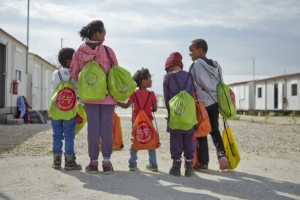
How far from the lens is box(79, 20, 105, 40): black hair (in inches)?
181

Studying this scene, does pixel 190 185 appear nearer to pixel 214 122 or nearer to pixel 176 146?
pixel 176 146

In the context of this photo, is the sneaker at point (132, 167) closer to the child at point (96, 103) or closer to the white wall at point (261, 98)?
the child at point (96, 103)

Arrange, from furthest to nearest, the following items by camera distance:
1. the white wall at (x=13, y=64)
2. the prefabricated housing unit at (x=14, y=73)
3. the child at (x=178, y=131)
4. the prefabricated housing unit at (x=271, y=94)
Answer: the prefabricated housing unit at (x=271, y=94), the white wall at (x=13, y=64), the prefabricated housing unit at (x=14, y=73), the child at (x=178, y=131)

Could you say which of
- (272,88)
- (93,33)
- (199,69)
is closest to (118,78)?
(93,33)

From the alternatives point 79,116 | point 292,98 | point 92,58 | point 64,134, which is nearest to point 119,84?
point 92,58

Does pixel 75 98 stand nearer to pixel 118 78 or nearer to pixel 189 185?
pixel 118 78

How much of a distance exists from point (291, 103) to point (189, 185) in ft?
82.6

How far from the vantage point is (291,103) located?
90.1 ft

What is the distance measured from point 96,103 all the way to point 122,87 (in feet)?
1.12

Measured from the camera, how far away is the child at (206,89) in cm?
499

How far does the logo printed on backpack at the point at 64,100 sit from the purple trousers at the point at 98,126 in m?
0.27

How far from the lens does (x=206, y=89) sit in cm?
501

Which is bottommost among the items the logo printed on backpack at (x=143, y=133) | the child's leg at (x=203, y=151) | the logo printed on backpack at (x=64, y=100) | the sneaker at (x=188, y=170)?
the sneaker at (x=188, y=170)

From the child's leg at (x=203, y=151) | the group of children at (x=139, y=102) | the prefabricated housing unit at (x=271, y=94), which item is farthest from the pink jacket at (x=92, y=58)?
the prefabricated housing unit at (x=271, y=94)
